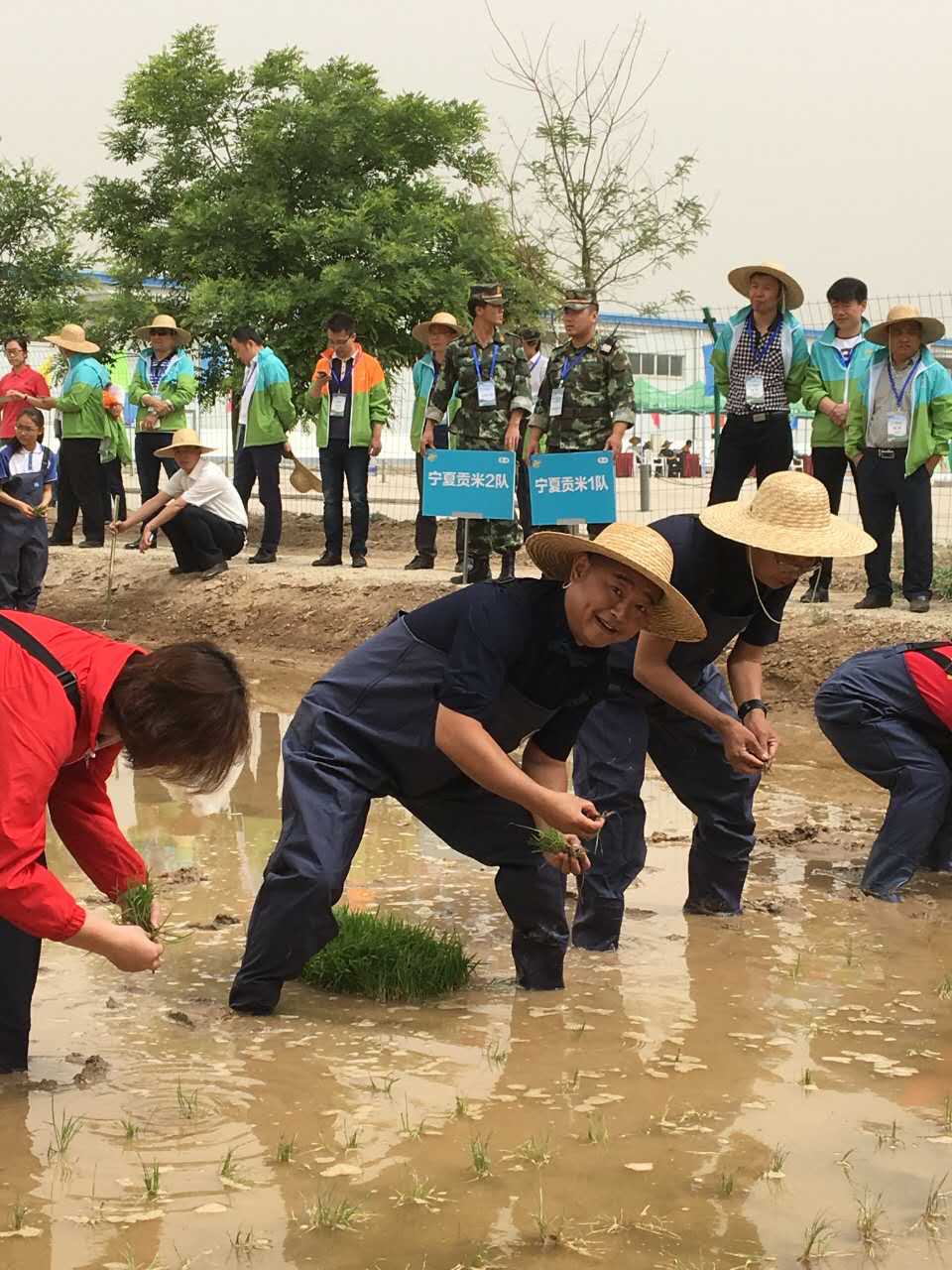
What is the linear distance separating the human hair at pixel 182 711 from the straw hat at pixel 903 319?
7678 mm

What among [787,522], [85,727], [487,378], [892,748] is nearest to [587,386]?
[487,378]

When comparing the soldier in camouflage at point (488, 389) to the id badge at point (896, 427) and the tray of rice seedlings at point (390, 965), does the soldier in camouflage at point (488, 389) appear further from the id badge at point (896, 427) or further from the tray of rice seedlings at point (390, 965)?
the tray of rice seedlings at point (390, 965)

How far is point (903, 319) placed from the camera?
33.9 ft

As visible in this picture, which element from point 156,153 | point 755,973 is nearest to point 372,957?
point 755,973

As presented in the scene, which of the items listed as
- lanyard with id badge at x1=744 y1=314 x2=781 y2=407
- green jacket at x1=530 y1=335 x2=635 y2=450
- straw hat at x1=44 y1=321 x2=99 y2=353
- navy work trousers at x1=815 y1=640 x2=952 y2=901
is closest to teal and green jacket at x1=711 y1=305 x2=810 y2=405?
lanyard with id badge at x1=744 y1=314 x2=781 y2=407

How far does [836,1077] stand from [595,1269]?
1.43 m

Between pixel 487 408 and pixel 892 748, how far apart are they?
613 cm

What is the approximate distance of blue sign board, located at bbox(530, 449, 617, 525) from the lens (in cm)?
1123

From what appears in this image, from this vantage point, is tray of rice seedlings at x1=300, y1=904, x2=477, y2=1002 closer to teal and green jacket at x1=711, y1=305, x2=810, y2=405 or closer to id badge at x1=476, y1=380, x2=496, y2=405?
teal and green jacket at x1=711, y1=305, x2=810, y2=405

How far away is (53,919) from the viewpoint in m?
3.56

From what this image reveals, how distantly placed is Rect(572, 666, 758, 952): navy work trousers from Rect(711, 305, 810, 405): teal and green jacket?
5178 mm

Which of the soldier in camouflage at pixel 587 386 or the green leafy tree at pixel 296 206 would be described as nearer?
the soldier in camouflage at pixel 587 386

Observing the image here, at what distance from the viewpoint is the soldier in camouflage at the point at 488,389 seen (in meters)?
12.0

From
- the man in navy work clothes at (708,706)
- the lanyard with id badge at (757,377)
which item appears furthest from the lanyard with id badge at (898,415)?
the man in navy work clothes at (708,706)
